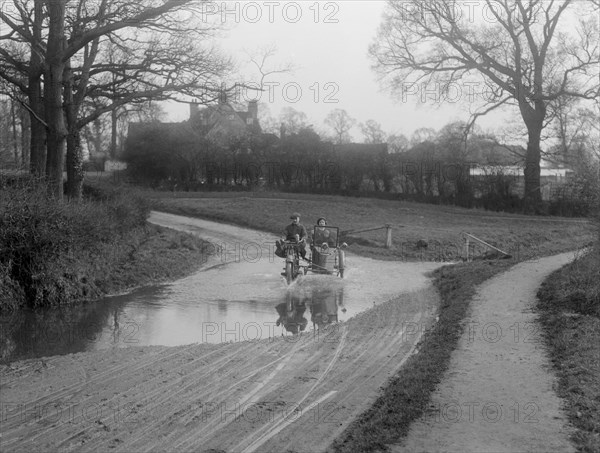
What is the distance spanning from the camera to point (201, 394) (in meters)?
8.46

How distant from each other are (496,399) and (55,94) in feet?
58.0

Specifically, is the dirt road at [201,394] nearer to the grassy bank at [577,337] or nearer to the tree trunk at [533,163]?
the grassy bank at [577,337]

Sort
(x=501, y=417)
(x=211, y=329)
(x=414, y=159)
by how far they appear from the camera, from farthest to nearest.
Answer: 1. (x=414, y=159)
2. (x=211, y=329)
3. (x=501, y=417)

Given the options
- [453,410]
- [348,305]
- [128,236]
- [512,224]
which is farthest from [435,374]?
[512,224]

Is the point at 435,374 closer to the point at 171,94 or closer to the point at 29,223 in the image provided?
the point at 29,223

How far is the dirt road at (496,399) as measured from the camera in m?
6.73

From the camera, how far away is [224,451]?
21.8 ft

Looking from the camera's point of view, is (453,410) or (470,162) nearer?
(453,410)

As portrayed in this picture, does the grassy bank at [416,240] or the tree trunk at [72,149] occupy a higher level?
the tree trunk at [72,149]

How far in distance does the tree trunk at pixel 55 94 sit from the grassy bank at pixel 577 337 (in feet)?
46.8

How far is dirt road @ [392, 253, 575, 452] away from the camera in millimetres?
6734

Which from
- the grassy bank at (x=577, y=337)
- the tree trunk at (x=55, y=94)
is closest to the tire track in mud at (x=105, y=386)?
the grassy bank at (x=577, y=337)

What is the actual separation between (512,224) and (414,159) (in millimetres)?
8795

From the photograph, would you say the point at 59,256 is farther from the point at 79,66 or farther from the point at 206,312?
the point at 79,66
